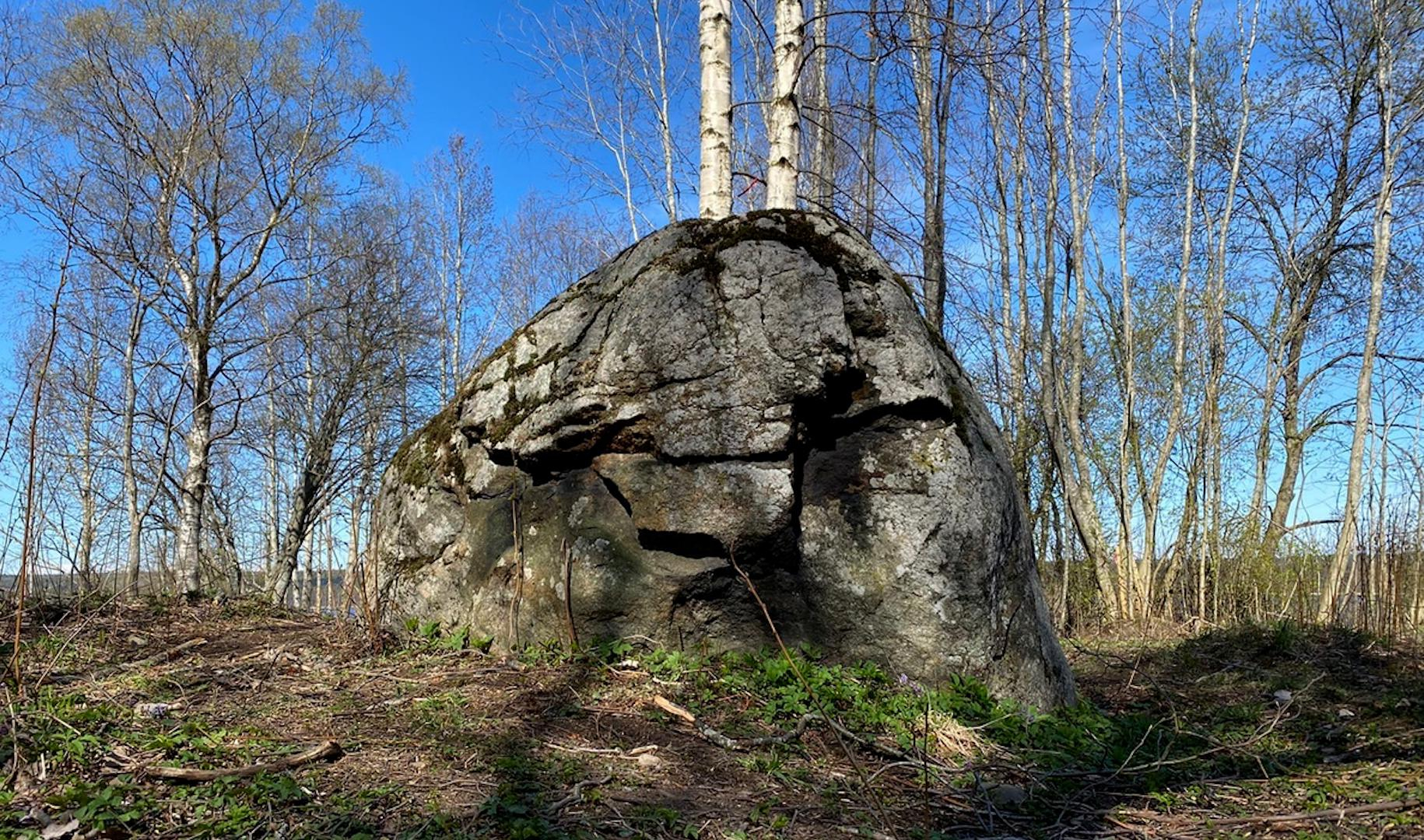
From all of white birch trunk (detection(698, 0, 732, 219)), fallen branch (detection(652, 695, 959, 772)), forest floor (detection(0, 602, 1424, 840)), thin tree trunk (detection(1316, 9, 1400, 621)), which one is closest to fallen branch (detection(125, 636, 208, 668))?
forest floor (detection(0, 602, 1424, 840))

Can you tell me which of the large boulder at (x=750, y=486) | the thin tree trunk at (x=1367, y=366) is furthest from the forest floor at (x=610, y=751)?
the thin tree trunk at (x=1367, y=366)

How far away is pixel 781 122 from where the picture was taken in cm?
574

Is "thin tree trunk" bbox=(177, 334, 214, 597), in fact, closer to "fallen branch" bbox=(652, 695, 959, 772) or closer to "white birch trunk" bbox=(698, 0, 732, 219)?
"white birch trunk" bbox=(698, 0, 732, 219)

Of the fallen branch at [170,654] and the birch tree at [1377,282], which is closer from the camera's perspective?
the fallen branch at [170,654]

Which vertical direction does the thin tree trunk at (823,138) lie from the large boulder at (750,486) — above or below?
above

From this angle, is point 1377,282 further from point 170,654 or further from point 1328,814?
point 170,654

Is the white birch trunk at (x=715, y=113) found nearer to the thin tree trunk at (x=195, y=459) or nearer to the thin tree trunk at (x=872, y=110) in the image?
the thin tree trunk at (x=872, y=110)

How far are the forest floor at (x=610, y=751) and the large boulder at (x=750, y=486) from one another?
22 cm

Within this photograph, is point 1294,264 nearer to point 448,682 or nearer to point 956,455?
point 956,455

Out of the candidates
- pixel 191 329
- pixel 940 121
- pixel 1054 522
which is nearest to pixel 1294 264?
pixel 1054 522

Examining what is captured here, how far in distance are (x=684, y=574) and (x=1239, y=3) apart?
978cm

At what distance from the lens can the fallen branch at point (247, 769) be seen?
8.14 feet

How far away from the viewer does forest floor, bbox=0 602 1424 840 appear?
2.44 metres

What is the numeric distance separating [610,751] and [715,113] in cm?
422
